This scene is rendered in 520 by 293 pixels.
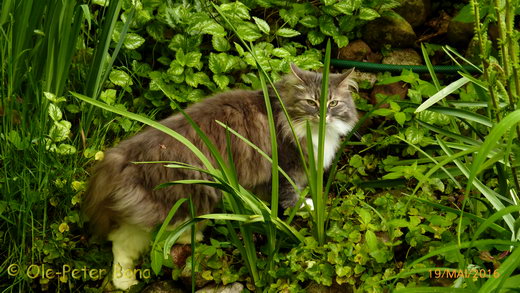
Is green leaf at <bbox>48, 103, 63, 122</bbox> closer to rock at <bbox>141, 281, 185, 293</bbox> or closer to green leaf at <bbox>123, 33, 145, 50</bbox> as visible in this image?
green leaf at <bbox>123, 33, 145, 50</bbox>

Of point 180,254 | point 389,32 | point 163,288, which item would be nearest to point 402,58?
point 389,32

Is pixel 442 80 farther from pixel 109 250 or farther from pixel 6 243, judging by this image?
pixel 6 243

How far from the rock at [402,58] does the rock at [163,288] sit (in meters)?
1.74

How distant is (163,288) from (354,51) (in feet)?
5.58

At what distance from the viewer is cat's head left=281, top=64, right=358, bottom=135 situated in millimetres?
2637

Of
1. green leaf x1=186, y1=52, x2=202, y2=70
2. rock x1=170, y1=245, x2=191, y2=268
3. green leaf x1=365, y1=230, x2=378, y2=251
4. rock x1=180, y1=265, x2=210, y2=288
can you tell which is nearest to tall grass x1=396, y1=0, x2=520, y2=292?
green leaf x1=365, y1=230, x2=378, y2=251

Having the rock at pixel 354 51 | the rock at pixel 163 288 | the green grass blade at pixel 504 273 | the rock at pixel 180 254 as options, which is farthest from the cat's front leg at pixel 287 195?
the green grass blade at pixel 504 273

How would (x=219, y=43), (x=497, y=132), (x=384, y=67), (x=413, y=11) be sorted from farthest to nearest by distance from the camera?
(x=413, y=11), (x=384, y=67), (x=219, y=43), (x=497, y=132)

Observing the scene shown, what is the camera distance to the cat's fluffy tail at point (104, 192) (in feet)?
7.32

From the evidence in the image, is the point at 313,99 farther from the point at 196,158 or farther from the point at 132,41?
the point at 132,41

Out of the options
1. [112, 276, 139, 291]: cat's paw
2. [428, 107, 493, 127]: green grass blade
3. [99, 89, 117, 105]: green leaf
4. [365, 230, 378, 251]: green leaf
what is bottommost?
[112, 276, 139, 291]: cat's paw

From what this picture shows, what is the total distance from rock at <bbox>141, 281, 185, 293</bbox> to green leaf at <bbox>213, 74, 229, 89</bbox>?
94 centimetres

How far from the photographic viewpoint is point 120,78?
283cm

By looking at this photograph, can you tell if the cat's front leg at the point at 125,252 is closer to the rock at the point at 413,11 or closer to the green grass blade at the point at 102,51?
the green grass blade at the point at 102,51
